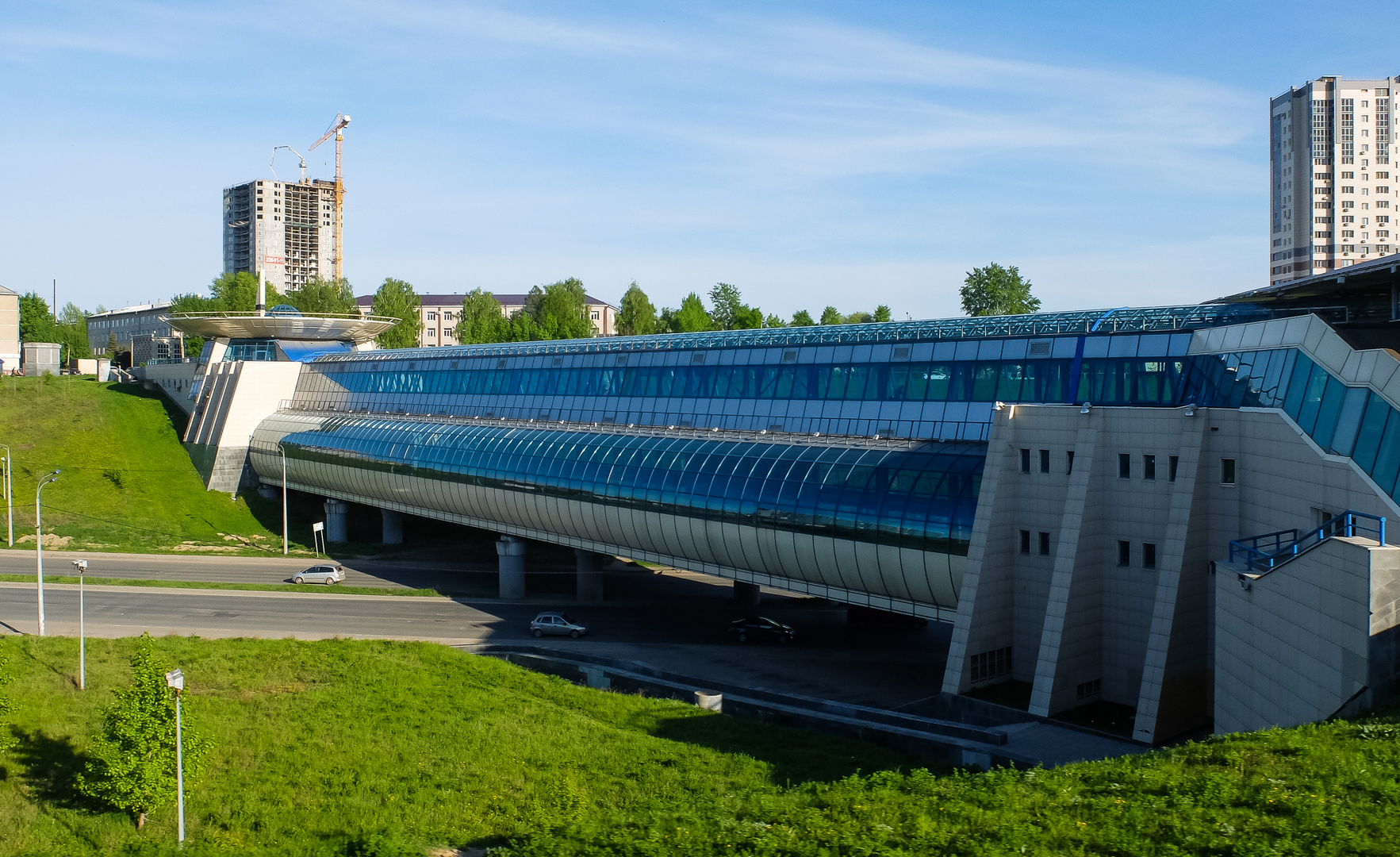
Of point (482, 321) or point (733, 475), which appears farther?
point (482, 321)

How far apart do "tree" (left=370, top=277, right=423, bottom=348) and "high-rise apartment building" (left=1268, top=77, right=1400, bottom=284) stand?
126 m

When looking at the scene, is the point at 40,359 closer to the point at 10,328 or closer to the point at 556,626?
the point at 10,328

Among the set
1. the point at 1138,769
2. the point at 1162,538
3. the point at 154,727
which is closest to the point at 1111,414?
the point at 1162,538

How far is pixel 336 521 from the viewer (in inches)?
3066

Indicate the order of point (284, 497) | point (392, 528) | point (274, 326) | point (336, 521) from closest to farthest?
point (284, 497) → point (392, 528) → point (336, 521) → point (274, 326)

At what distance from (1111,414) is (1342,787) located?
1900cm

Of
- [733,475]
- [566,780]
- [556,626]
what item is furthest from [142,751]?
[556,626]

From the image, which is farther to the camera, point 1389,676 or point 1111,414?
point 1111,414

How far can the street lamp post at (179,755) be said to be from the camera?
1035 inches

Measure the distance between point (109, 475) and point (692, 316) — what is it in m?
80.7

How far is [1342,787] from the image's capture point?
15062 millimetres

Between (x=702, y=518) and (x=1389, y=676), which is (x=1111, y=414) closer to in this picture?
(x=1389, y=676)

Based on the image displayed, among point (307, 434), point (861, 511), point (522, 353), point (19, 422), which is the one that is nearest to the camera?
point (861, 511)

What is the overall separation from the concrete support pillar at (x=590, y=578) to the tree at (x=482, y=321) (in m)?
84.3
